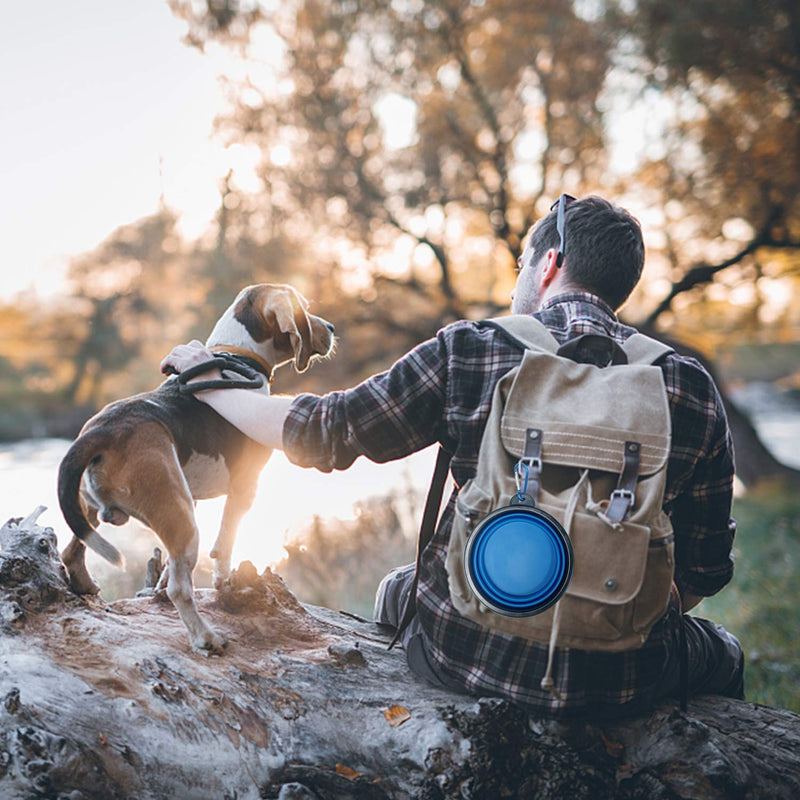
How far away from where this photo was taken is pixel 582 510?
1.62 m

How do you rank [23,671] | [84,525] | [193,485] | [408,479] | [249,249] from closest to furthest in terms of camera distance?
[23,671] → [84,525] → [193,485] → [408,479] → [249,249]

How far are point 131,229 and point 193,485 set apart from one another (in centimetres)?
752

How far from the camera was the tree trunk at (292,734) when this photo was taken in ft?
5.60

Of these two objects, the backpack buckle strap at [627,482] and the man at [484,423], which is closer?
the backpack buckle strap at [627,482]

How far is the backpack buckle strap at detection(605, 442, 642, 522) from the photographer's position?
1.61m

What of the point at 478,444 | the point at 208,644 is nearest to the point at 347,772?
the point at 208,644

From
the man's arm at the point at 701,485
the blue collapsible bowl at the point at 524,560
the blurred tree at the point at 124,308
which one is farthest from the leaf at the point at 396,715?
the blurred tree at the point at 124,308

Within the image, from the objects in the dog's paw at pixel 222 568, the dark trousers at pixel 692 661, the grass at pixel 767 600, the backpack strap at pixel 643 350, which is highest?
the backpack strap at pixel 643 350

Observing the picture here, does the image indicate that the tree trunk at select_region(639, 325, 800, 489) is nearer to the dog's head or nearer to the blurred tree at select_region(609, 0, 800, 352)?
the blurred tree at select_region(609, 0, 800, 352)

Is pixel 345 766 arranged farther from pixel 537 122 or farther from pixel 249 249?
pixel 537 122

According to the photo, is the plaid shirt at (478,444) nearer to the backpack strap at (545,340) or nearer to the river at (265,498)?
the backpack strap at (545,340)

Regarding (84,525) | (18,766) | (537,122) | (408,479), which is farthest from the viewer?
(537,122)

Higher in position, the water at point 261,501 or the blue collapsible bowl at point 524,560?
the blue collapsible bowl at point 524,560

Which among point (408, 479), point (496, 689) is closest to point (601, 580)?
point (496, 689)
